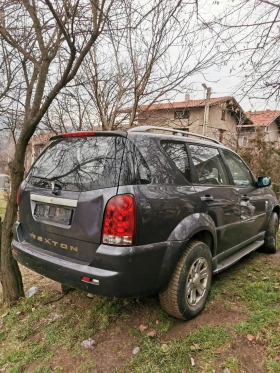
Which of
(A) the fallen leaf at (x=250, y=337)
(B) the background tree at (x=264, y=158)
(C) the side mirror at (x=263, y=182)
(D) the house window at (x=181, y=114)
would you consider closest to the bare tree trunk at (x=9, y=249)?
(A) the fallen leaf at (x=250, y=337)

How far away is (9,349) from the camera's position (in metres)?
2.57

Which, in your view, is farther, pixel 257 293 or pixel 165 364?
pixel 257 293

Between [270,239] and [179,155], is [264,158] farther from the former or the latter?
[179,155]

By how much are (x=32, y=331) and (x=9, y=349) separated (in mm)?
264

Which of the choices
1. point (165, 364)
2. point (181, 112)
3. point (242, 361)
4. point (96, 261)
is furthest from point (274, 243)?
point (181, 112)

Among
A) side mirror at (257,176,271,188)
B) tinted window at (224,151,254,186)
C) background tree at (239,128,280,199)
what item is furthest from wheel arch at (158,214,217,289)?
background tree at (239,128,280,199)

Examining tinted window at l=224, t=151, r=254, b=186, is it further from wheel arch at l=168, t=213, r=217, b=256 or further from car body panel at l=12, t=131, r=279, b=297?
wheel arch at l=168, t=213, r=217, b=256

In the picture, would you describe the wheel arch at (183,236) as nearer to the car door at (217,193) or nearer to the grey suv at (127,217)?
the grey suv at (127,217)

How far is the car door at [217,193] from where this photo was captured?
2.71 m

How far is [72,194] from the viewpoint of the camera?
2.12 metres

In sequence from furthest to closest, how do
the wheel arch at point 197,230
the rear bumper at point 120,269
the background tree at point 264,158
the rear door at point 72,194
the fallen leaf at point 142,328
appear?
the background tree at point 264,158 < the fallen leaf at point 142,328 < the wheel arch at point 197,230 < the rear door at point 72,194 < the rear bumper at point 120,269

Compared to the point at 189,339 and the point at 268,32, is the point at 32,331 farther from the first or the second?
the point at 268,32

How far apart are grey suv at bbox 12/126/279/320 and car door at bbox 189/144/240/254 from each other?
14 millimetres

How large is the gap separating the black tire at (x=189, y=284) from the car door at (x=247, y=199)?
1.02m
